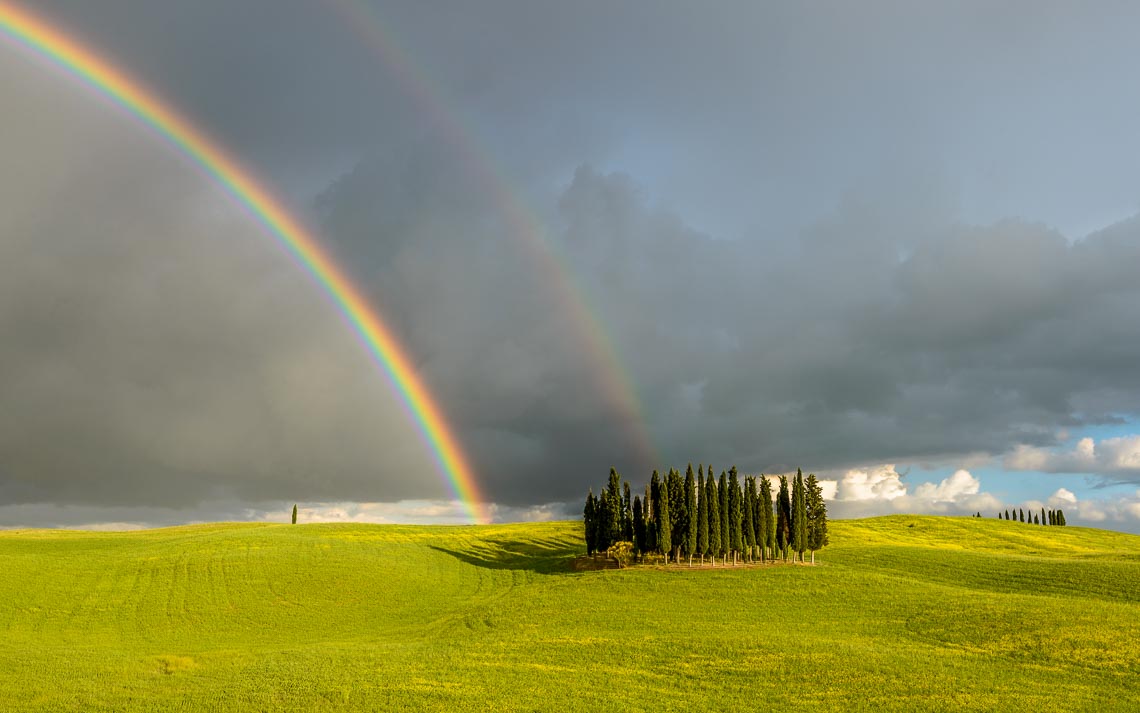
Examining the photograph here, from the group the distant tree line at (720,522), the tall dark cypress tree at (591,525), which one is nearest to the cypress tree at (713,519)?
the distant tree line at (720,522)

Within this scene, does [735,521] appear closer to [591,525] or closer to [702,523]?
[702,523]

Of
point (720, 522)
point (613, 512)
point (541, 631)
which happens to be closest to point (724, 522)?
point (720, 522)

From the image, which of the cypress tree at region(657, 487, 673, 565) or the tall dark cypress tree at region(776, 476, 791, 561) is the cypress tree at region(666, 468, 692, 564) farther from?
the tall dark cypress tree at region(776, 476, 791, 561)

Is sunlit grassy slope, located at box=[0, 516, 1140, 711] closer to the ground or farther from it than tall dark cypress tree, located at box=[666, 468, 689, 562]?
closer to the ground

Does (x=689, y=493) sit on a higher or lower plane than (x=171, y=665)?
higher

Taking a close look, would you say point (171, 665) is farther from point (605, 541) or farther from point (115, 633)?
point (605, 541)

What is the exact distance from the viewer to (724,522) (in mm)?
99000

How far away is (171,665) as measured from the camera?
4728 centimetres

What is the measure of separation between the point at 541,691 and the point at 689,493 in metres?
66.3

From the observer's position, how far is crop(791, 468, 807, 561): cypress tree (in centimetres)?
9844

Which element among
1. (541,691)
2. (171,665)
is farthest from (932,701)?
(171,665)

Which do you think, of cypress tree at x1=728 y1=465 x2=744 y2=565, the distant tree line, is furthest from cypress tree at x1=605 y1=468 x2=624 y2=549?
cypress tree at x1=728 y1=465 x2=744 y2=565

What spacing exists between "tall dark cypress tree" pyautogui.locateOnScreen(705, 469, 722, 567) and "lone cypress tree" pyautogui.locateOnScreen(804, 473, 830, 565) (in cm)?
1351

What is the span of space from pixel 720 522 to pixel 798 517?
446 inches
